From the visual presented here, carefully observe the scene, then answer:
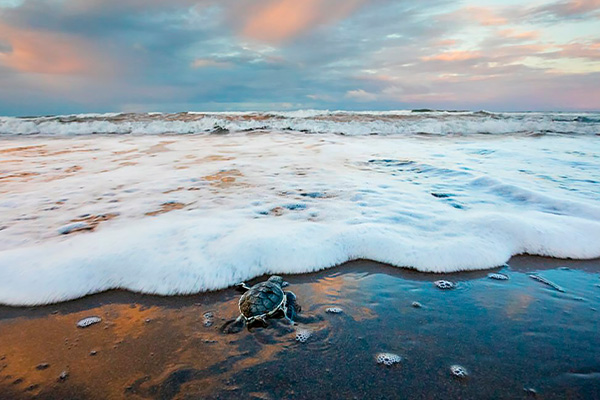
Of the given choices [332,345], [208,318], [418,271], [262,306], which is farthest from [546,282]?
[208,318]

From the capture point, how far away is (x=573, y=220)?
3.55 meters

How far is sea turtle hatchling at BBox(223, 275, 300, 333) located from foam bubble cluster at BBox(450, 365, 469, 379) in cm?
95

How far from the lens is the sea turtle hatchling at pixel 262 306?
2.04 meters

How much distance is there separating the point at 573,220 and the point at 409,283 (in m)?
2.39

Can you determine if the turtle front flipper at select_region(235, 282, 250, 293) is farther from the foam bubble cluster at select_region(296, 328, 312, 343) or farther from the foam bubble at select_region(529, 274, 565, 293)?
the foam bubble at select_region(529, 274, 565, 293)

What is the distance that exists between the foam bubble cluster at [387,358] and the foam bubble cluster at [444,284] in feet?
3.12

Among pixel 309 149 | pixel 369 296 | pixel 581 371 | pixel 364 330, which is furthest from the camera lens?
pixel 309 149

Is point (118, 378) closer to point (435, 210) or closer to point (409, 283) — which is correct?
point (409, 283)

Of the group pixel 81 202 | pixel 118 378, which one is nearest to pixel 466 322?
pixel 118 378

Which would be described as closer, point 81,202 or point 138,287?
point 138,287

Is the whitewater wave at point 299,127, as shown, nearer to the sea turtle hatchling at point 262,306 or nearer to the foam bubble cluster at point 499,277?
the foam bubble cluster at point 499,277

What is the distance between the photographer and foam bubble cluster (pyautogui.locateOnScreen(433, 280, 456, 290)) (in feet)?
8.24

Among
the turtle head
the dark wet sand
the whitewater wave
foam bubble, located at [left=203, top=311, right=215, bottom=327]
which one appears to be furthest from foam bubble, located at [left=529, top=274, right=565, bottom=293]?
the whitewater wave

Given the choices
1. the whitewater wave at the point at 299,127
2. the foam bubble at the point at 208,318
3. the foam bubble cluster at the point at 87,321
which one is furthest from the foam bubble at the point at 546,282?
the whitewater wave at the point at 299,127
